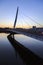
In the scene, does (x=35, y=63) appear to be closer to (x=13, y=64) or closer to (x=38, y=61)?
(x=38, y=61)

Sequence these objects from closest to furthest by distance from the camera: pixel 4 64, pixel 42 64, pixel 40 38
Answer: pixel 42 64 → pixel 4 64 → pixel 40 38

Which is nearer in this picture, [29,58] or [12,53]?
[29,58]

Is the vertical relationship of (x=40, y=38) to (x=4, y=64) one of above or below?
above

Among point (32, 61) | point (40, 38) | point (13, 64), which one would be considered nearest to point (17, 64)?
point (13, 64)

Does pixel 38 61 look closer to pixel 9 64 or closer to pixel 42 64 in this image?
pixel 42 64

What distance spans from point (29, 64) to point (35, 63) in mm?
691

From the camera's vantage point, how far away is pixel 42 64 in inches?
589

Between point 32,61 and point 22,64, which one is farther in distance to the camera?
point 32,61

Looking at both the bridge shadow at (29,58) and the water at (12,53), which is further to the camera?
the water at (12,53)

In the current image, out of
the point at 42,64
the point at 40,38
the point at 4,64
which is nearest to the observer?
the point at 42,64

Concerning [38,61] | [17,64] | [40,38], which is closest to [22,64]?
[17,64]

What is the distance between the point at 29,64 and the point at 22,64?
2.57 feet

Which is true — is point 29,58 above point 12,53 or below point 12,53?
above

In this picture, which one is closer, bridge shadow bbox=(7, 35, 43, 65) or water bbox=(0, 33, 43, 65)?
bridge shadow bbox=(7, 35, 43, 65)
